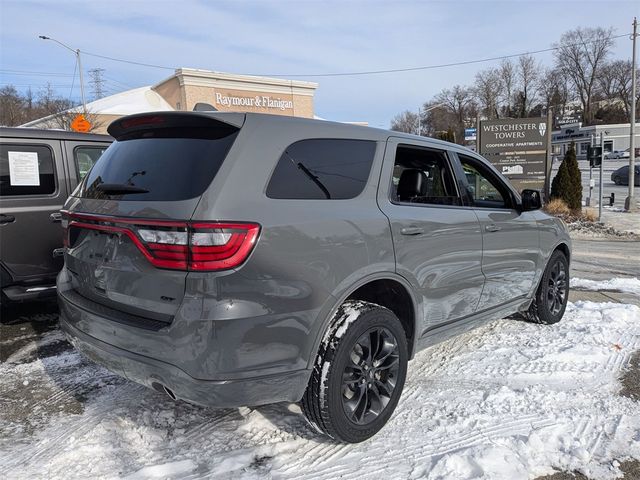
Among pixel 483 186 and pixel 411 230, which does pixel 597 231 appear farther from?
pixel 411 230

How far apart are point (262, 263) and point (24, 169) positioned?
369 centimetres

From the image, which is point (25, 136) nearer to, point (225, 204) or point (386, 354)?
point (225, 204)

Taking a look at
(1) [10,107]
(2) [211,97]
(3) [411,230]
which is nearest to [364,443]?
(3) [411,230]

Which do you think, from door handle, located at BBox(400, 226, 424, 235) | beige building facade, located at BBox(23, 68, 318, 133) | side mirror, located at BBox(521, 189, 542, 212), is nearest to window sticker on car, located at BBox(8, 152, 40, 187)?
door handle, located at BBox(400, 226, 424, 235)

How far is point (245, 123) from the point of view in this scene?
Answer: 8.38ft

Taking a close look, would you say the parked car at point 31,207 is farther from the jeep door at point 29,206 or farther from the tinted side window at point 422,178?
the tinted side window at point 422,178

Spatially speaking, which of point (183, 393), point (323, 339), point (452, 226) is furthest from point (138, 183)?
point (452, 226)

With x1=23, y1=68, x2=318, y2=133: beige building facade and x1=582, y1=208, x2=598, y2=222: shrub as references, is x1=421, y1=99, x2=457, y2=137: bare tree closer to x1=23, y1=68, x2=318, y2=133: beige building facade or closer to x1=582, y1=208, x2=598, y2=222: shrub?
x1=23, y1=68, x2=318, y2=133: beige building facade

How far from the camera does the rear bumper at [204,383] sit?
7.70ft

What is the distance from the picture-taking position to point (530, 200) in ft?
14.3

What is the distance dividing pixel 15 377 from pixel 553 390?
13.2 ft

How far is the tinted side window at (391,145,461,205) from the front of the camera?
3.37m

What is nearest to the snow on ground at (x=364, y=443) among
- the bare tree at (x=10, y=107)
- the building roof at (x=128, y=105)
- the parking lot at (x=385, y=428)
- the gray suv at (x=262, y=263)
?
the parking lot at (x=385, y=428)

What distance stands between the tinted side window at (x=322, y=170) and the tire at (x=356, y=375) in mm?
669
